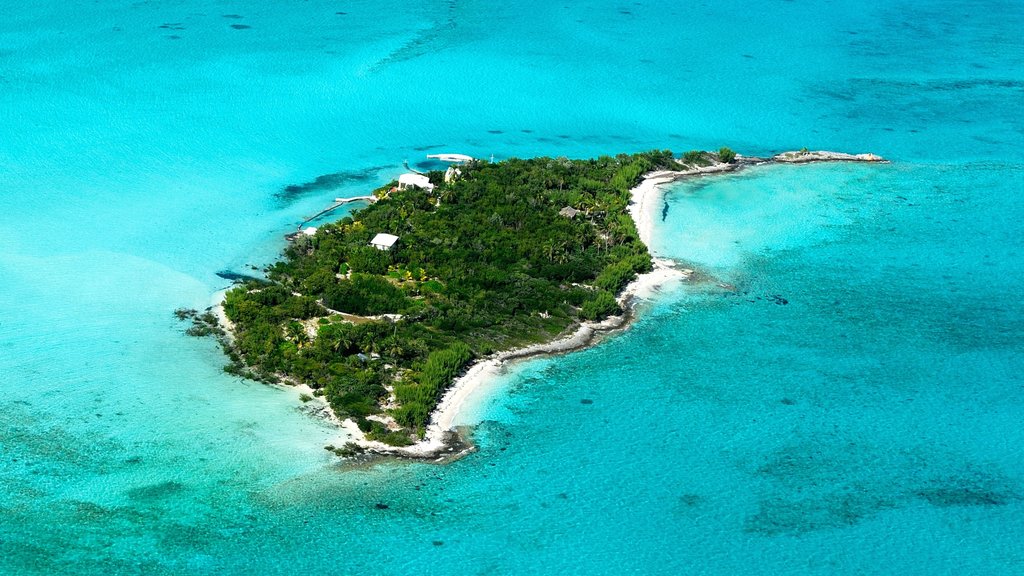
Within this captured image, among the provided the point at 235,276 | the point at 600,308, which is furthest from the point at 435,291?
the point at 235,276

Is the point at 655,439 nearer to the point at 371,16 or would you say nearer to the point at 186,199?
the point at 186,199

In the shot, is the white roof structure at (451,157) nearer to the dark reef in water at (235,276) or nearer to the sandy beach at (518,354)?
the sandy beach at (518,354)

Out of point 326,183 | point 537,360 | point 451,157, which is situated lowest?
point 537,360

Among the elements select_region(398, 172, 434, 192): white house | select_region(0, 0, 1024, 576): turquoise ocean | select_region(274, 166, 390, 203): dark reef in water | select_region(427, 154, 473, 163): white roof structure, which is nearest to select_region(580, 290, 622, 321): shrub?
select_region(0, 0, 1024, 576): turquoise ocean

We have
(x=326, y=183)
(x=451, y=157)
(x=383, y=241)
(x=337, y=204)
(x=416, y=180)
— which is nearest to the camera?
(x=383, y=241)

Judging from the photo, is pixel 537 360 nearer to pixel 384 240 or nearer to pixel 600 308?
pixel 600 308

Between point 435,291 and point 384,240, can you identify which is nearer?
point 435,291

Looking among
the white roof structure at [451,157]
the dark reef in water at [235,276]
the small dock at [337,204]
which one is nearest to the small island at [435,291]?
the small dock at [337,204]

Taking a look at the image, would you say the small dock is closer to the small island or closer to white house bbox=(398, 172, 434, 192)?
the small island
